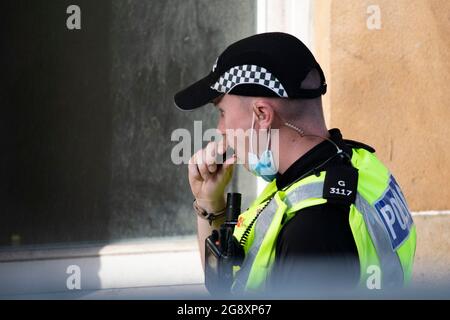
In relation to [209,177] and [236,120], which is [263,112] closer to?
[236,120]

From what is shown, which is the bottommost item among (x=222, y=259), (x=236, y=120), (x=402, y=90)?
(x=222, y=259)

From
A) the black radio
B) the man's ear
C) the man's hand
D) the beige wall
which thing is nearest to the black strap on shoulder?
the man's ear

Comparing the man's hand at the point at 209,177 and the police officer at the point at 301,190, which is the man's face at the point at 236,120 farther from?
the man's hand at the point at 209,177

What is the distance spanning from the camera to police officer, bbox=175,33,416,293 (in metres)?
2.03

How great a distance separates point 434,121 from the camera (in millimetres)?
5137

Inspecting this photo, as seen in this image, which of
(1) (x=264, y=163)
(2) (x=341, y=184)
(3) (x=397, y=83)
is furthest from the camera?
(3) (x=397, y=83)

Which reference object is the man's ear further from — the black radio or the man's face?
the black radio

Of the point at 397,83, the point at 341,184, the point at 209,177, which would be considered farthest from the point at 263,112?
the point at 397,83

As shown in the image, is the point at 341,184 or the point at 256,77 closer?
the point at 341,184

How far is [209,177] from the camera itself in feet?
9.63

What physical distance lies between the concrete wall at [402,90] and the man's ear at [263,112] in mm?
2671

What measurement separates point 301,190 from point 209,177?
78 cm

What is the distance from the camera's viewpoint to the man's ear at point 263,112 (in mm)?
2338

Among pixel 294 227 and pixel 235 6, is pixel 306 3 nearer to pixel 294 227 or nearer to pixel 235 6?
pixel 235 6
